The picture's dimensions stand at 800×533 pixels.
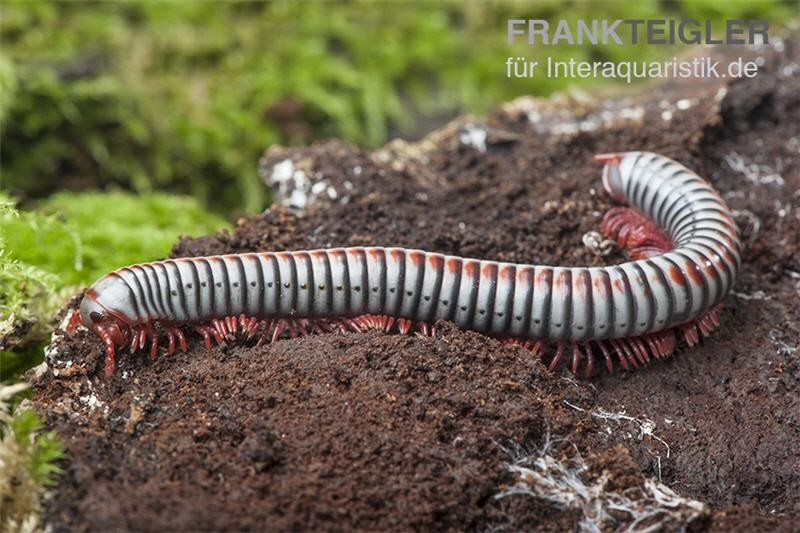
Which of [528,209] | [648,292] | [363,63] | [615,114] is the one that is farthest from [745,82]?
[363,63]

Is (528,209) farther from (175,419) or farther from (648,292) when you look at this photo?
(175,419)

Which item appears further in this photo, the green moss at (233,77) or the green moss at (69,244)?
the green moss at (233,77)

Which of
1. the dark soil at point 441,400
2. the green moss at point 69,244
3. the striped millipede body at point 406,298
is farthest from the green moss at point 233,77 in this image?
the striped millipede body at point 406,298

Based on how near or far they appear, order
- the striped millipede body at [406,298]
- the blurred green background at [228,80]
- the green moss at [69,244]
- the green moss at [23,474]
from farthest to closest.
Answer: the blurred green background at [228,80], the green moss at [69,244], the striped millipede body at [406,298], the green moss at [23,474]

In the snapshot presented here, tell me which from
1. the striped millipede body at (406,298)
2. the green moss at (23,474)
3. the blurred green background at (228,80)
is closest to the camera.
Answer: the green moss at (23,474)

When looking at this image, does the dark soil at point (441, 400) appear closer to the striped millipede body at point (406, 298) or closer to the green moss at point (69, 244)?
the striped millipede body at point (406, 298)

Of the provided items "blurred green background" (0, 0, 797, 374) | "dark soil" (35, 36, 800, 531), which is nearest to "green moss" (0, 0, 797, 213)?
"blurred green background" (0, 0, 797, 374)

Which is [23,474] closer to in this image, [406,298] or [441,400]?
[441,400]
